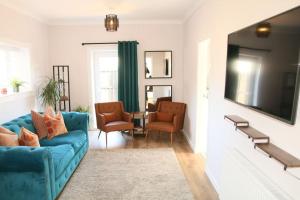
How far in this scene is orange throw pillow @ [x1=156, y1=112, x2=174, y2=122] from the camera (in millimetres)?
4780

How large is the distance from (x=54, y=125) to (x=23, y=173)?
4.18 feet

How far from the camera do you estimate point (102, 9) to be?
4180 millimetres

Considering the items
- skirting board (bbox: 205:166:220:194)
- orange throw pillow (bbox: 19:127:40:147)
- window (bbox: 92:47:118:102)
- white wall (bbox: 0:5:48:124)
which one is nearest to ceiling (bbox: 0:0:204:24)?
white wall (bbox: 0:5:48:124)

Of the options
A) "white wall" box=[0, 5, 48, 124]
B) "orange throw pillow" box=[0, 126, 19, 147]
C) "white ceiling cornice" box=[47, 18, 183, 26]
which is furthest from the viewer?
"white ceiling cornice" box=[47, 18, 183, 26]

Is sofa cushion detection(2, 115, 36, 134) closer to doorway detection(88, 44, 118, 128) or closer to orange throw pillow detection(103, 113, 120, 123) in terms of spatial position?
orange throw pillow detection(103, 113, 120, 123)

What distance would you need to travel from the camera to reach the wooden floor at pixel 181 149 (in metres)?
2.91

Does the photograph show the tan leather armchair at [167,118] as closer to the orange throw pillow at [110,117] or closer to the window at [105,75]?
the orange throw pillow at [110,117]

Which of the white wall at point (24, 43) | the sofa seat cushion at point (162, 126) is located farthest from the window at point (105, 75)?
the sofa seat cushion at point (162, 126)

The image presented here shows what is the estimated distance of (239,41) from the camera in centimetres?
212

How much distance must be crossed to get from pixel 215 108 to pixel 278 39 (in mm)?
1575

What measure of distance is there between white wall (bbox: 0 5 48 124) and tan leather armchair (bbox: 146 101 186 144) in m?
2.40

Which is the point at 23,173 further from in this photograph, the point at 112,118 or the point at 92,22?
the point at 92,22

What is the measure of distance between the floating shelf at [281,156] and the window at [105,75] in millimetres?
4430

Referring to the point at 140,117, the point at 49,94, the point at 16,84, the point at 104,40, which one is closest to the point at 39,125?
the point at 16,84
